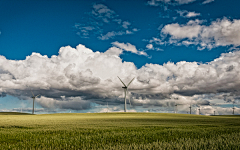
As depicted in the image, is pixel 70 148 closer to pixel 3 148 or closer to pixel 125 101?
pixel 3 148

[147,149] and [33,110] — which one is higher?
[147,149]

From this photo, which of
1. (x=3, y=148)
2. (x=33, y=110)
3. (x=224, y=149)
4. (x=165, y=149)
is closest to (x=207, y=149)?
(x=224, y=149)

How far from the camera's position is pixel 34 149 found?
1051 cm

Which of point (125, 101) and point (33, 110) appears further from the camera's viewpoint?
point (33, 110)

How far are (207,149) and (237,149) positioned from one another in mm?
1198

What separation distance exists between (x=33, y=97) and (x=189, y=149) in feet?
642

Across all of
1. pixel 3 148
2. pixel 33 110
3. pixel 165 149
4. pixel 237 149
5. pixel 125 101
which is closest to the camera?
pixel 237 149

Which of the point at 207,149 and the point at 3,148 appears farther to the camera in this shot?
the point at 3,148

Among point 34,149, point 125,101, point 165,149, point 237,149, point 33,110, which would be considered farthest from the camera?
point 33,110

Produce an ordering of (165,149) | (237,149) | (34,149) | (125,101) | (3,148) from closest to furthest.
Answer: (237,149) → (165,149) → (34,149) → (3,148) → (125,101)

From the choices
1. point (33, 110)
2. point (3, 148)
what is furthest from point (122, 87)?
point (3, 148)

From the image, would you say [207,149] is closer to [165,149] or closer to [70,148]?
[165,149]

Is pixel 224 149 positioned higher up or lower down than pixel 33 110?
higher up

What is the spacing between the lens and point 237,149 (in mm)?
8023
